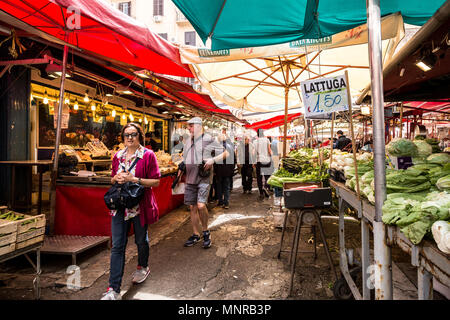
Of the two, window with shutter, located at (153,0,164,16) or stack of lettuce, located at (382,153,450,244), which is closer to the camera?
stack of lettuce, located at (382,153,450,244)

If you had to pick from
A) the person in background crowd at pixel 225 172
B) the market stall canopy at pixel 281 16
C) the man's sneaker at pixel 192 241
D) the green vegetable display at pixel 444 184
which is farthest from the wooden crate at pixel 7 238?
the person in background crowd at pixel 225 172

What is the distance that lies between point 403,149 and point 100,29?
4722 mm

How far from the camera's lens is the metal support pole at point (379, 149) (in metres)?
1.96

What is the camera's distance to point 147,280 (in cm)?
343

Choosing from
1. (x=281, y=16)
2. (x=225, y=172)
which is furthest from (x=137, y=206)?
(x=225, y=172)

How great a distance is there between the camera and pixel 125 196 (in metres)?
2.98

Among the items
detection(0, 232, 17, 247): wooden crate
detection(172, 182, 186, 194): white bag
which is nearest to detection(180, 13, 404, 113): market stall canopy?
detection(172, 182, 186, 194): white bag

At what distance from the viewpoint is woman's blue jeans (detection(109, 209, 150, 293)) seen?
2.90 meters

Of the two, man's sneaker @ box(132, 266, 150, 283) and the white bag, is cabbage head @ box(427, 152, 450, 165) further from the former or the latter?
the white bag

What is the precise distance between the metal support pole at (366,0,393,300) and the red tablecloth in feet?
13.5

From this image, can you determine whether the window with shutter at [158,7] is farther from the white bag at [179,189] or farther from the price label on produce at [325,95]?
the price label on produce at [325,95]
